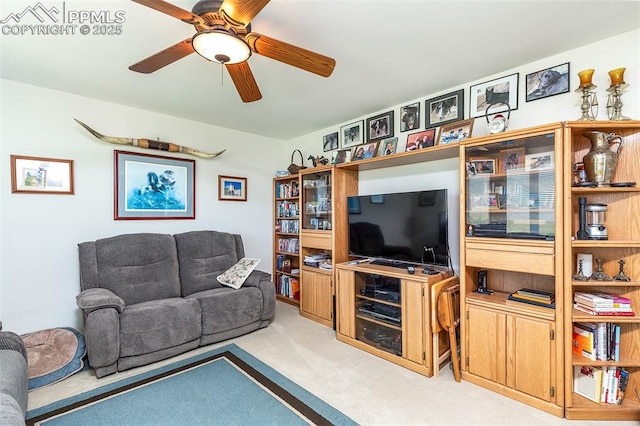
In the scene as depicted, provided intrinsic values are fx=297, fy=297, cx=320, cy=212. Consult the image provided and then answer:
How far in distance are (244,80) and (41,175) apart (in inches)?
90.5

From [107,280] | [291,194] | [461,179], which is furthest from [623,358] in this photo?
[107,280]

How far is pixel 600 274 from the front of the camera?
1954 millimetres

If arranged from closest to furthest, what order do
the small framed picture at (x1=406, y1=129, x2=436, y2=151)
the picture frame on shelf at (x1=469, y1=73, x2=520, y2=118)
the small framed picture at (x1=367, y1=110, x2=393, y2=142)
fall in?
the picture frame on shelf at (x1=469, y1=73, x2=520, y2=118) → the small framed picture at (x1=406, y1=129, x2=436, y2=151) → the small framed picture at (x1=367, y1=110, x2=393, y2=142)

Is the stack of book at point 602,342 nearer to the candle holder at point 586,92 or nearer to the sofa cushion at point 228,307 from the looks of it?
the candle holder at point 586,92

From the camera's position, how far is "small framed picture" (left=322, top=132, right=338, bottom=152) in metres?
3.92

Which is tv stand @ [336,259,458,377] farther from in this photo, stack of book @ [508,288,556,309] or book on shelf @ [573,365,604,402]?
book on shelf @ [573,365,604,402]

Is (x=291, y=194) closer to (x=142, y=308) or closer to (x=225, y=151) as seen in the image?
(x=225, y=151)

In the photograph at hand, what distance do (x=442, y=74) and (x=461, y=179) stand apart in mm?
949

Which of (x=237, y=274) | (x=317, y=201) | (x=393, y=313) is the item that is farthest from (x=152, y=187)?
(x=393, y=313)

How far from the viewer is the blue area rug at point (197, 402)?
6.07 ft

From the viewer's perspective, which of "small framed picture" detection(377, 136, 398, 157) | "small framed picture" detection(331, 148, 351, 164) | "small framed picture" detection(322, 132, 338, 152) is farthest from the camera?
"small framed picture" detection(322, 132, 338, 152)

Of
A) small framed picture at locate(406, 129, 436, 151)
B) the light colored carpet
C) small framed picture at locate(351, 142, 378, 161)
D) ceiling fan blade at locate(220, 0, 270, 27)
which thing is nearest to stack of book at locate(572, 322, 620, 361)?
the light colored carpet

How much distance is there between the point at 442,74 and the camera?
2545mm

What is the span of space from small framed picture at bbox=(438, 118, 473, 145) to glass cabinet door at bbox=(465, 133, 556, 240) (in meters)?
0.31
